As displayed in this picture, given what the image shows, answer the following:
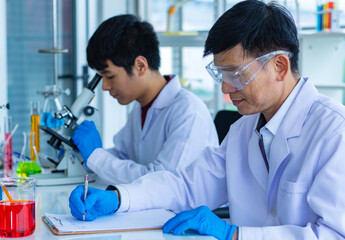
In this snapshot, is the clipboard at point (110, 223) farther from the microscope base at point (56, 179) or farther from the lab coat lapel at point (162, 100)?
the lab coat lapel at point (162, 100)

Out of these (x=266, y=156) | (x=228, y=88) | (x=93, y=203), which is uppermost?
(x=228, y=88)

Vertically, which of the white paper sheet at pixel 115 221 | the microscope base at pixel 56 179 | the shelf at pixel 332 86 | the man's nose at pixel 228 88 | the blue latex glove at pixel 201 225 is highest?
the man's nose at pixel 228 88

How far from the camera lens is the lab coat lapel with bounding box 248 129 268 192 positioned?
158 cm

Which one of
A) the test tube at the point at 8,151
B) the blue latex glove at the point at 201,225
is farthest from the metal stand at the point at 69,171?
the blue latex glove at the point at 201,225

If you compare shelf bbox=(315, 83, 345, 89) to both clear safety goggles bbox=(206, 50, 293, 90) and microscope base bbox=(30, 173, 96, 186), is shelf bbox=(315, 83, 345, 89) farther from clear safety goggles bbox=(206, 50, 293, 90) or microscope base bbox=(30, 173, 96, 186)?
clear safety goggles bbox=(206, 50, 293, 90)

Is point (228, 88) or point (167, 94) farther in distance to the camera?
point (167, 94)

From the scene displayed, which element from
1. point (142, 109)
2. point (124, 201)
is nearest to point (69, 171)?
point (142, 109)

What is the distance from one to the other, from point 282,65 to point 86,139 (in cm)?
103

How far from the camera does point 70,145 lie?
2.27m

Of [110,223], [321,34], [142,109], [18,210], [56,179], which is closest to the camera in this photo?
[18,210]

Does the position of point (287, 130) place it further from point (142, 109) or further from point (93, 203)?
point (142, 109)

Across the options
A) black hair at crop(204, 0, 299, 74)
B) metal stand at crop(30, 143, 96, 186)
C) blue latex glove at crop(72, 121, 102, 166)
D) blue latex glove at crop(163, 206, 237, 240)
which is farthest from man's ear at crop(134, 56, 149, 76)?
blue latex glove at crop(163, 206, 237, 240)

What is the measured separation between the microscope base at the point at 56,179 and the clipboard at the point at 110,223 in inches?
24.1

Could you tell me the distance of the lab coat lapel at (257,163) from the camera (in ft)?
5.19
